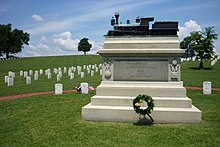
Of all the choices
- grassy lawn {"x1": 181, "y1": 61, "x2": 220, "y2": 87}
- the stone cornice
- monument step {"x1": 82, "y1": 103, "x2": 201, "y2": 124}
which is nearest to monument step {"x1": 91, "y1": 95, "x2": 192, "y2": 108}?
monument step {"x1": 82, "y1": 103, "x2": 201, "y2": 124}

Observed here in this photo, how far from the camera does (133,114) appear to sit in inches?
297

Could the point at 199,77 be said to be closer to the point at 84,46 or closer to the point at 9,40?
the point at 9,40

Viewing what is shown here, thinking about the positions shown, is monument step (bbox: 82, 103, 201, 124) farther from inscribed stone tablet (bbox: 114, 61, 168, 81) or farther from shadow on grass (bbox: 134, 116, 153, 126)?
inscribed stone tablet (bbox: 114, 61, 168, 81)

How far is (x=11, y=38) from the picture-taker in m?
75.6

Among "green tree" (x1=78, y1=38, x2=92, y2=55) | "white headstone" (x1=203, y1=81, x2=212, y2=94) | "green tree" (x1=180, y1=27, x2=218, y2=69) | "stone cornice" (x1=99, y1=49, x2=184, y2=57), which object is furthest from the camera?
"green tree" (x1=78, y1=38, x2=92, y2=55)

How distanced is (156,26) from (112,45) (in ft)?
5.28

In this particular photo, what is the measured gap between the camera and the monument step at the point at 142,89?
25.7 feet

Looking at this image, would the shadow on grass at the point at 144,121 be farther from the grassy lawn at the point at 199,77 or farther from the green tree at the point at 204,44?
the green tree at the point at 204,44

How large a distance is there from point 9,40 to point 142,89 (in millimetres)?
75249

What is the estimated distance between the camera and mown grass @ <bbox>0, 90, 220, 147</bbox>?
577cm

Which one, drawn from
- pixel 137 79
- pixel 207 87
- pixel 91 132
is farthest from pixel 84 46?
pixel 91 132

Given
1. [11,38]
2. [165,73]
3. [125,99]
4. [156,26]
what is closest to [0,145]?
[125,99]

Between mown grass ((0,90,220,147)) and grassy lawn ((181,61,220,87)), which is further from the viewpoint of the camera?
grassy lawn ((181,61,220,87))

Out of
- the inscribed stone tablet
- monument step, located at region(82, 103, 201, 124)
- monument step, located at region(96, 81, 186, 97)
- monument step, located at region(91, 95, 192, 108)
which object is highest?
the inscribed stone tablet
